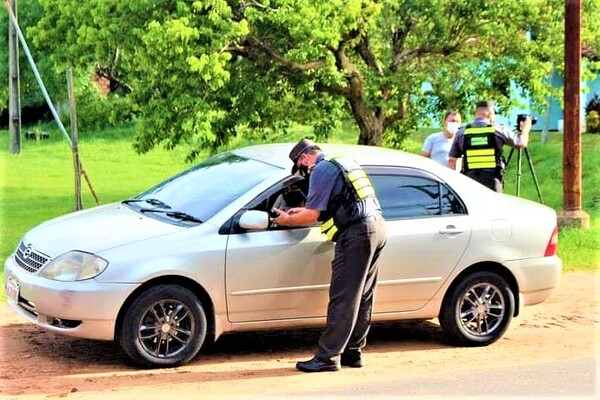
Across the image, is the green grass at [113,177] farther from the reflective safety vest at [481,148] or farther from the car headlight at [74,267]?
the car headlight at [74,267]

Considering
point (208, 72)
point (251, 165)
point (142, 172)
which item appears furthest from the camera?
point (142, 172)

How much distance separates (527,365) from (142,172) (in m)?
19.2

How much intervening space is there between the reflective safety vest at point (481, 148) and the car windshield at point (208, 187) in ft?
10.9

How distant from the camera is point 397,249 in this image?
7.48 metres

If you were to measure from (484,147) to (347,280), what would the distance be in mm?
4255

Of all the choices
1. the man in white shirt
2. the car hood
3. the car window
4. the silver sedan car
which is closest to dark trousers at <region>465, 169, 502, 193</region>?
the man in white shirt

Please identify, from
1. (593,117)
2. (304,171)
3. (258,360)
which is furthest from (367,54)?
(593,117)

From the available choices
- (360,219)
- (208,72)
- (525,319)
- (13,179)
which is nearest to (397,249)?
(360,219)

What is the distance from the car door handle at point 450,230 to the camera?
767 centimetres

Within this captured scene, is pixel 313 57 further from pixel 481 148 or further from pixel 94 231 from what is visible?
pixel 94 231

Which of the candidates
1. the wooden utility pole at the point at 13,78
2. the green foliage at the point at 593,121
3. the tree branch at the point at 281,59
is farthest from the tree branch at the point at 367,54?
the green foliage at the point at 593,121

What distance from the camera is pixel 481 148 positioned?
10.7m

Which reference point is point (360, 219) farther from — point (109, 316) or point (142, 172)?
point (142, 172)

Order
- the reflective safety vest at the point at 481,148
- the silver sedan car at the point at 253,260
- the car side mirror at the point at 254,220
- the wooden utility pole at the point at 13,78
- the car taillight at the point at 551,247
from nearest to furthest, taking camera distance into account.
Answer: the silver sedan car at the point at 253,260 → the car side mirror at the point at 254,220 → the car taillight at the point at 551,247 → the reflective safety vest at the point at 481,148 → the wooden utility pole at the point at 13,78
